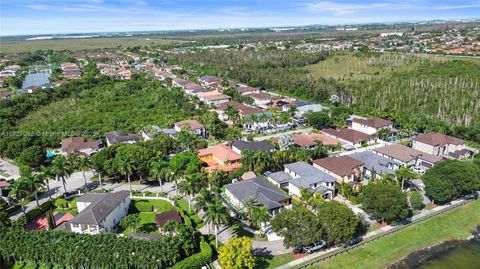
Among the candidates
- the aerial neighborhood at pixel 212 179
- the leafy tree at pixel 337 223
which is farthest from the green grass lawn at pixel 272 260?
the leafy tree at pixel 337 223

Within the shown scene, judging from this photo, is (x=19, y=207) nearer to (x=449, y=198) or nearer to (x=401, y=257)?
(x=401, y=257)

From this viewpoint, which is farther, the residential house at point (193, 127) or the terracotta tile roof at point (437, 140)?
the residential house at point (193, 127)

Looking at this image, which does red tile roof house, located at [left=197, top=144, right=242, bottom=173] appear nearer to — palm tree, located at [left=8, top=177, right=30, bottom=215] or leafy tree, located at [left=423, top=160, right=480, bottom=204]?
palm tree, located at [left=8, top=177, right=30, bottom=215]

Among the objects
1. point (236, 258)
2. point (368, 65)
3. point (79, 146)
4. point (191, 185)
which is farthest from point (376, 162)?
point (368, 65)

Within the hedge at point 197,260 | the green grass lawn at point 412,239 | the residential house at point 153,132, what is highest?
the residential house at point 153,132

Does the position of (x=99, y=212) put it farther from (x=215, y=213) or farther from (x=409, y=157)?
(x=409, y=157)

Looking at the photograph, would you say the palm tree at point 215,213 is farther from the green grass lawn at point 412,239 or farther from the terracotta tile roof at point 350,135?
the terracotta tile roof at point 350,135

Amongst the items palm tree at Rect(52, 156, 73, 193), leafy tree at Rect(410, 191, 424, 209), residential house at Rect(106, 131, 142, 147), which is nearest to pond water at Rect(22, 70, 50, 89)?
residential house at Rect(106, 131, 142, 147)
